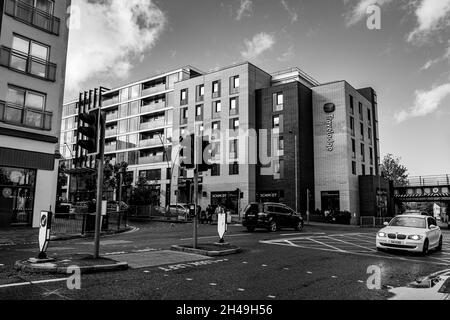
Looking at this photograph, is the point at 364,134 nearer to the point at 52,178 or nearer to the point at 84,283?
the point at 52,178

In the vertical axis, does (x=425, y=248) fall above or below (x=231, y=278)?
above

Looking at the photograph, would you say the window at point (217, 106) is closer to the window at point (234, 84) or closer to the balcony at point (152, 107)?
the window at point (234, 84)

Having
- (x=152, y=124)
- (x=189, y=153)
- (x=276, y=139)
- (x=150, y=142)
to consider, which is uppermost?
(x=152, y=124)

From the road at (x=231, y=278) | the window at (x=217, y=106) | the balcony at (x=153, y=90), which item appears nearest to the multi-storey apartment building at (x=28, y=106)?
the road at (x=231, y=278)

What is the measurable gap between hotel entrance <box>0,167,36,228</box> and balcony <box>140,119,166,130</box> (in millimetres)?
36544

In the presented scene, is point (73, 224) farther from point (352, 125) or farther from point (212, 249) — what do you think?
point (352, 125)

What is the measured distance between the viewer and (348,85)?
46656 mm

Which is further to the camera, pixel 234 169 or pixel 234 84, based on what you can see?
pixel 234 84

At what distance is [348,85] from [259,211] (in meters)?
30.8

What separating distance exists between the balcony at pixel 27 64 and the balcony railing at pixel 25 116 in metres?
1.94

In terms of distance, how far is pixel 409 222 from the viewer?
44.5 feet

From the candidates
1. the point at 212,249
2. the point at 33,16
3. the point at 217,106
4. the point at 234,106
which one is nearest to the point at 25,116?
the point at 33,16

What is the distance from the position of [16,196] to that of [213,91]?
110 feet
